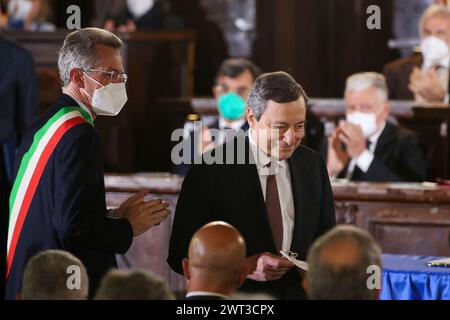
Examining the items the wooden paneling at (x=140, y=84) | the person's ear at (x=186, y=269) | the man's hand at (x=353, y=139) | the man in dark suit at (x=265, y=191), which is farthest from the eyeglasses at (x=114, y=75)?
the wooden paneling at (x=140, y=84)

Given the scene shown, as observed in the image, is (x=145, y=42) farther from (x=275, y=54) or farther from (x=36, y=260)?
(x=36, y=260)

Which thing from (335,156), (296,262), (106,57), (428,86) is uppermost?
(106,57)

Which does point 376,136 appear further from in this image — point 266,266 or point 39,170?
point 39,170

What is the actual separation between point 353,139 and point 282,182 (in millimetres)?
3049

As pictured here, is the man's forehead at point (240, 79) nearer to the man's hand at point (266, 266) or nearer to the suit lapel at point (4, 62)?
the suit lapel at point (4, 62)

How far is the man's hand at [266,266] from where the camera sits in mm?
3768

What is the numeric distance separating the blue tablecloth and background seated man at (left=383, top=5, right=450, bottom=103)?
11.4 ft

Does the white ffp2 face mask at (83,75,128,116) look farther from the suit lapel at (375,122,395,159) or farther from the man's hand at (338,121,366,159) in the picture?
the suit lapel at (375,122,395,159)

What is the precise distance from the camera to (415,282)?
4.74m

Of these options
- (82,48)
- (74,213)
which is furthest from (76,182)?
(82,48)

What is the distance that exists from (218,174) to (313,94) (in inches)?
269

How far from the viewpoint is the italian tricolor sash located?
151 inches

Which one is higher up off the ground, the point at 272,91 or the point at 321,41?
the point at 272,91

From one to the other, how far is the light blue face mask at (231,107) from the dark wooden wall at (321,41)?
2.86 metres
